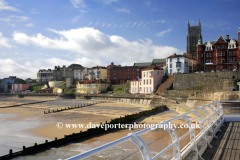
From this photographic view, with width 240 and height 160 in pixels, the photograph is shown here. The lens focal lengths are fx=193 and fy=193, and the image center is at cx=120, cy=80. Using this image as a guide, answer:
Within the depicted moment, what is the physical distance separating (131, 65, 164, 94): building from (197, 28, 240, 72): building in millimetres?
14559

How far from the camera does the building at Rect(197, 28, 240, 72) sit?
56500mm

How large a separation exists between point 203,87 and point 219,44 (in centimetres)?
2465

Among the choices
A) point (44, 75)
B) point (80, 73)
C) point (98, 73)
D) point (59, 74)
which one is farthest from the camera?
point (44, 75)

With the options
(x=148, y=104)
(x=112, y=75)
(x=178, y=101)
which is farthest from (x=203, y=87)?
(x=112, y=75)

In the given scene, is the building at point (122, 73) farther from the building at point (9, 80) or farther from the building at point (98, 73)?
the building at point (9, 80)

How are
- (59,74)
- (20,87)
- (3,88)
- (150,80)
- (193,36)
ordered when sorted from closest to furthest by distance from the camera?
(150,80)
(193,36)
(20,87)
(59,74)
(3,88)

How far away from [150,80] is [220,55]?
22163mm

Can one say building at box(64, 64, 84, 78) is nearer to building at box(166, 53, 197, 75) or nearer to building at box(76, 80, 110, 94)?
building at box(76, 80, 110, 94)

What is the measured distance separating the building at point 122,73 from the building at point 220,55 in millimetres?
29779

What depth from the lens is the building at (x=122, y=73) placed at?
86.9 m

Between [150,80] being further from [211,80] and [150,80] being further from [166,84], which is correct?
[211,80]

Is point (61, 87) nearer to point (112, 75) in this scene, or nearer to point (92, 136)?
point (112, 75)

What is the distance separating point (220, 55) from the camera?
58.0 meters

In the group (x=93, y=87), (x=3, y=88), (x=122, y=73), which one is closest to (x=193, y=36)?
(x=122, y=73)
